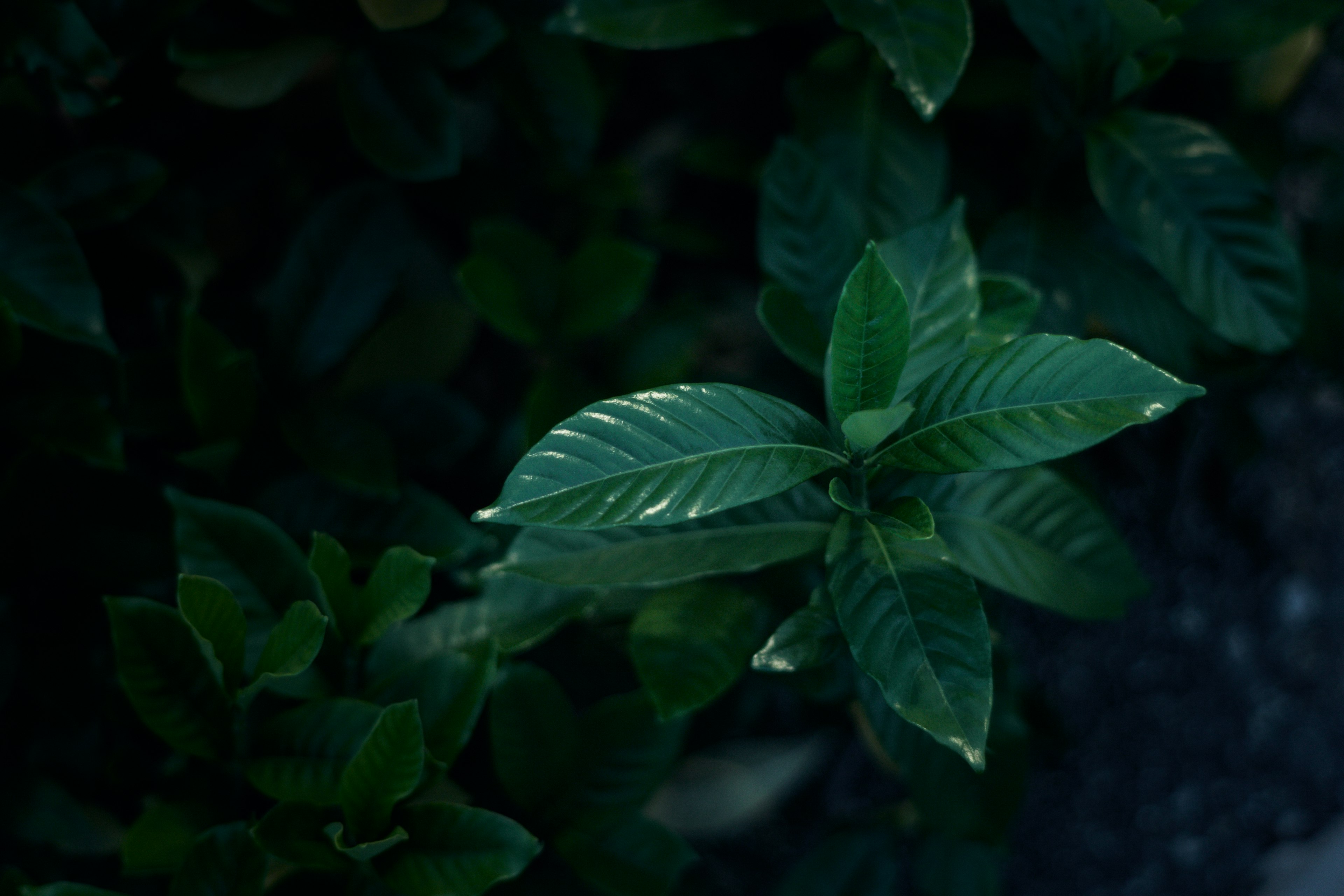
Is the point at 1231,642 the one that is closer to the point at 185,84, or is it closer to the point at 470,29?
the point at 470,29

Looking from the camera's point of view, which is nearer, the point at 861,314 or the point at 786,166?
the point at 861,314

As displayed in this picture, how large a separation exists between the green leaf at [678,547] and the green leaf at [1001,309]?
21cm

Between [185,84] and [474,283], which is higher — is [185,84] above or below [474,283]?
above

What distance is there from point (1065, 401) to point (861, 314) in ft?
0.52

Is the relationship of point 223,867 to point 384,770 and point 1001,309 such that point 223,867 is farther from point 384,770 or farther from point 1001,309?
point 1001,309

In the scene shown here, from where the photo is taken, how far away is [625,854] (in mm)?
931

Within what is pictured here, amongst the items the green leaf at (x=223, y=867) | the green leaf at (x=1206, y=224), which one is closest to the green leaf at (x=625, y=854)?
the green leaf at (x=223, y=867)

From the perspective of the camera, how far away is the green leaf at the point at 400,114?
100cm

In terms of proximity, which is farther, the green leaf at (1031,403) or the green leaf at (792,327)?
the green leaf at (792,327)

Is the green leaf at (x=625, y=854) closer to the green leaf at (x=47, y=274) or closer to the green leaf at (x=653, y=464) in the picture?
the green leaf at (x=653, y=464)

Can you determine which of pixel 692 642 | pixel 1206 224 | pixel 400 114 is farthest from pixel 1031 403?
pixel 400 114

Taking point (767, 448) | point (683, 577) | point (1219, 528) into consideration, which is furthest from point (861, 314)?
point (1219, 528)

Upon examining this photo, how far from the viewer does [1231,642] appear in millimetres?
1864

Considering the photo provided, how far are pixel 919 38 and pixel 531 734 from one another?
790mm
